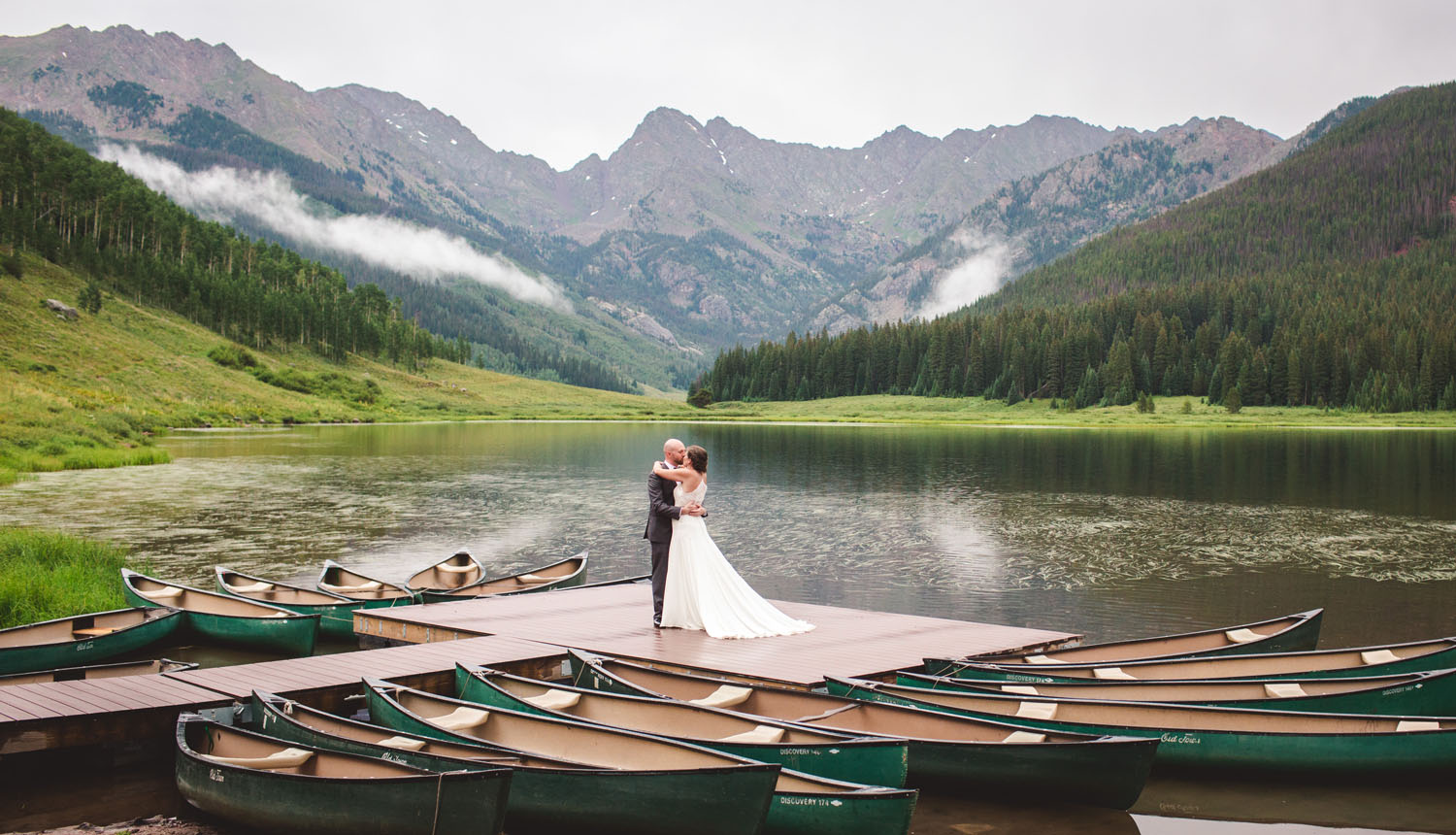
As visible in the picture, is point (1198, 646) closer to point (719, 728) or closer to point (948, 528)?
point (719, 728)

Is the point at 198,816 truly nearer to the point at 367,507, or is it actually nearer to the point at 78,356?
the point at 367,507

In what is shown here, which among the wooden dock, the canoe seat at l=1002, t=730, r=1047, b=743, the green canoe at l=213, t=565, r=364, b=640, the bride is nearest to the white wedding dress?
the bride

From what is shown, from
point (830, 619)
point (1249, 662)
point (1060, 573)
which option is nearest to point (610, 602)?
point (830, 619)

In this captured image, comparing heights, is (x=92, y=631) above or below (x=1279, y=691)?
below

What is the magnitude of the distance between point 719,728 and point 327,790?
14.1 feet

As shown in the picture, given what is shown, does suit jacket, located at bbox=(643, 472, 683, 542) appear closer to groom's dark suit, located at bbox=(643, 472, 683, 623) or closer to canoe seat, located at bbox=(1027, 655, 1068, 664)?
groom's dark suit, located at bbox=(643, 472, 683, 623)

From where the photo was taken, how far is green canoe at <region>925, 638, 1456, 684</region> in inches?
614

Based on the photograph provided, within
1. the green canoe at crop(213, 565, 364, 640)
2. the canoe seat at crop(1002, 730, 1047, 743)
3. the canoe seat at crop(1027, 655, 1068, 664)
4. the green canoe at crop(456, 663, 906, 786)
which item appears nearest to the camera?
the green canoe at crop(456, 663, 906, 786)

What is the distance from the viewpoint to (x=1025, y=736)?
472 inches

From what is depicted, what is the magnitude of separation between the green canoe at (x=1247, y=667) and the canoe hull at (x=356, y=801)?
8.86 meters

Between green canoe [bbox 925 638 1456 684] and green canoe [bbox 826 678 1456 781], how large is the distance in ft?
6.01

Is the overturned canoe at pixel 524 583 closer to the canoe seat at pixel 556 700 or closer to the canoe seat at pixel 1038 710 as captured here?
the canoe seat at pixel 556 700

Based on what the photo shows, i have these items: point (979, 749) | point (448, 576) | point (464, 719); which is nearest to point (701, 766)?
point (979, 749)

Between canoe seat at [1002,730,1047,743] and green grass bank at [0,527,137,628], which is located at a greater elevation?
canoe seat at [1002,730,1047,743]
